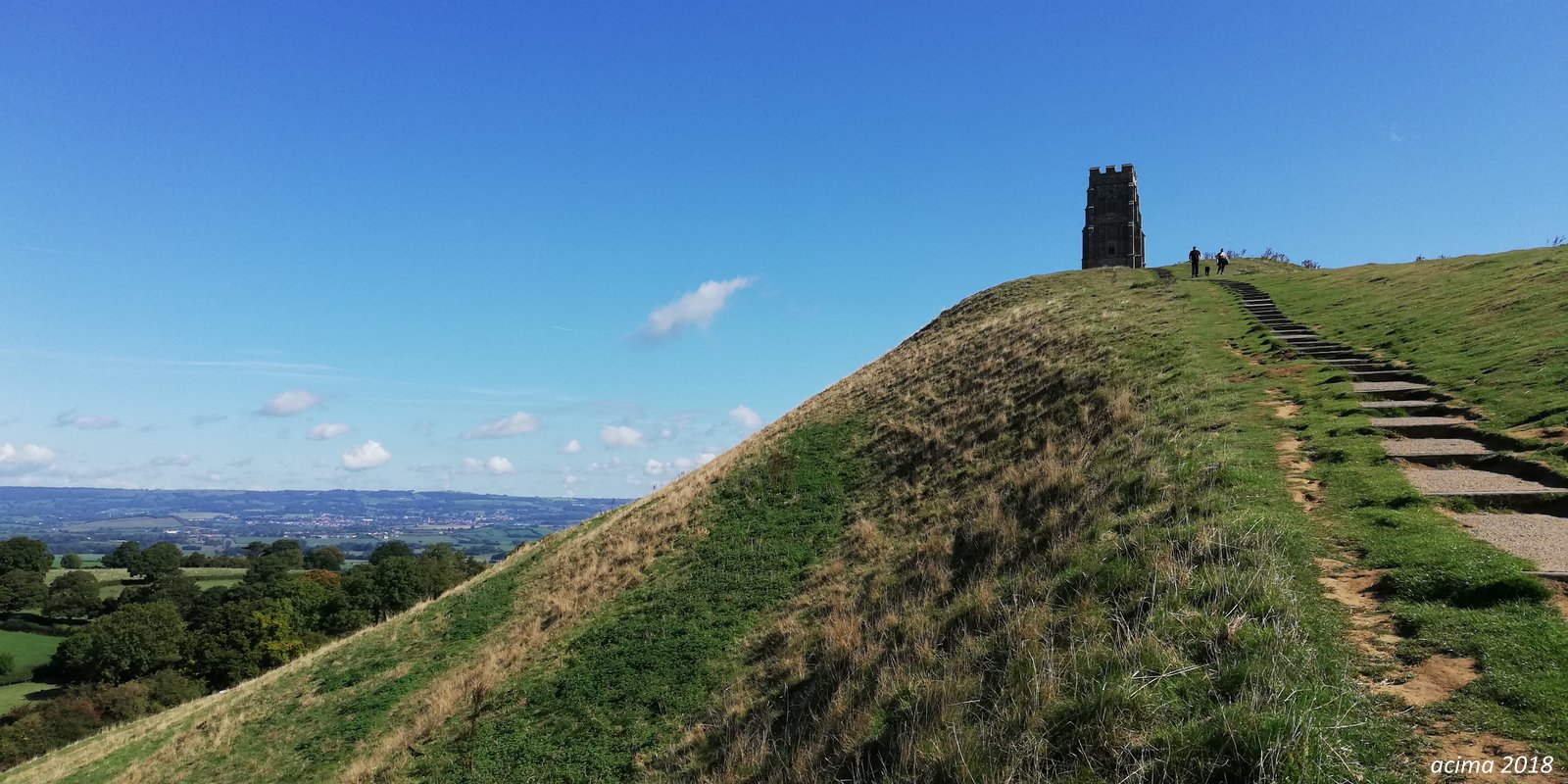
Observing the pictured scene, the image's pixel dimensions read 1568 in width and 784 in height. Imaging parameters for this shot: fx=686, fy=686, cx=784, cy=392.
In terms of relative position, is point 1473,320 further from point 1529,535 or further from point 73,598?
point 73,598

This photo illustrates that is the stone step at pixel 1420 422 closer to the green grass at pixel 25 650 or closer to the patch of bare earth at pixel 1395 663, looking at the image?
the patch of bare earth at pixel 1395 663

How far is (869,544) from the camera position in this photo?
1667 centimetres

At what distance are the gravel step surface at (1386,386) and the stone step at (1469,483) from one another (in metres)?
5.50

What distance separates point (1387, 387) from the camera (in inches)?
600

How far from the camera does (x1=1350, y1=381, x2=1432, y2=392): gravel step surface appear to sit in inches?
589

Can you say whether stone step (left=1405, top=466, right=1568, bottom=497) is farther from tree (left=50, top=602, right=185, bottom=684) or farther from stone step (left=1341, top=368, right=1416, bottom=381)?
tree (left=50, top=602, right=185, bottom=684)

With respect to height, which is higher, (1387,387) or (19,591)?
(1387,387)

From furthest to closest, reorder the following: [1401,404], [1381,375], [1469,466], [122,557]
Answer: [122,557], [1381,375], [1401,404], [1469,466]

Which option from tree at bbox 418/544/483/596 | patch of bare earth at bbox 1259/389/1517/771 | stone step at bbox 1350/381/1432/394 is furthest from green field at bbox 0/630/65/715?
stone step at bbox 1350/381/1432/394

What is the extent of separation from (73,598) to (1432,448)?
379 ft

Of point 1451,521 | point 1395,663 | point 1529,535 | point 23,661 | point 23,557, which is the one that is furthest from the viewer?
point 23,557

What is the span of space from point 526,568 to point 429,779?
13930mm

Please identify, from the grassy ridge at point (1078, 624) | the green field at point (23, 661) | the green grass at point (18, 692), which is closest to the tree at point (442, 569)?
the green grass at point (18, 692)

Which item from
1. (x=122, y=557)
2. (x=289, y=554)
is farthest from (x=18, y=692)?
(x=122, y=557)
